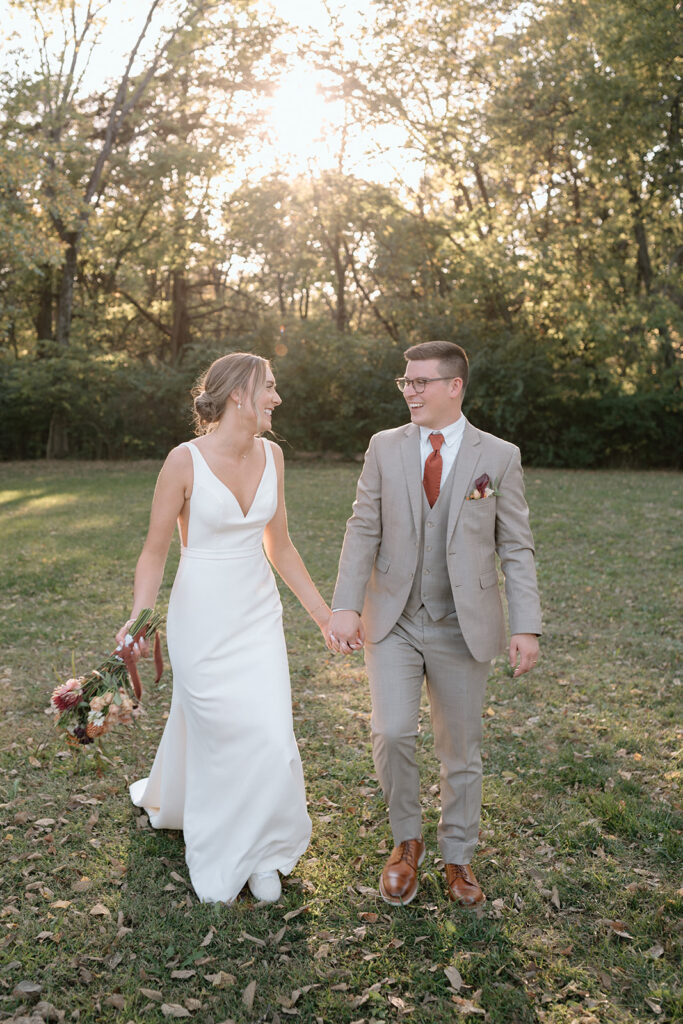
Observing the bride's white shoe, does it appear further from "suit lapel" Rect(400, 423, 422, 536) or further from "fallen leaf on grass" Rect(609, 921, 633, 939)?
"suit lapel" Rect(400, 423, 422, 536)

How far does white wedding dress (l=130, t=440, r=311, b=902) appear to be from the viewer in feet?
13.9

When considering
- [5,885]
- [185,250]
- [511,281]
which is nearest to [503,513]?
[5,885]

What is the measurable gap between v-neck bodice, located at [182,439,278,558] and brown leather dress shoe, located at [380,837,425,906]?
1.63m

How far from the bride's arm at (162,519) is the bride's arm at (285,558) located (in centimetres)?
55

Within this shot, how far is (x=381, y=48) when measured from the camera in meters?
29.0

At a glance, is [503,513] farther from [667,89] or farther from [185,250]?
[185,250]

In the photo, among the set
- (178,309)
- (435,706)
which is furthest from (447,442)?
(178,309)

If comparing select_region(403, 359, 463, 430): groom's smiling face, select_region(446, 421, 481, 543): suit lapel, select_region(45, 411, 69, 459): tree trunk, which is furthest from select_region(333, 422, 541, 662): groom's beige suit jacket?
select_region(45, 411, 69, 459): tree trunk

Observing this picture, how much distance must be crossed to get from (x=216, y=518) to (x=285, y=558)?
60cm

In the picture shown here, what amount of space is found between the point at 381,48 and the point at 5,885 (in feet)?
98.3

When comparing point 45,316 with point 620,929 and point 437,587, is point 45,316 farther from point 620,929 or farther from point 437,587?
point 620,929

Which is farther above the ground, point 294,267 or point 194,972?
point 294,267

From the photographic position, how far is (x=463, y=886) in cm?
421

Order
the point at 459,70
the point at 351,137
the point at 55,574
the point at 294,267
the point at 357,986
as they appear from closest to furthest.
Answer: the point at 357,986 → the point at 55,574 → the point at 459,70 → the point at 351,137 → the point at 294,267
